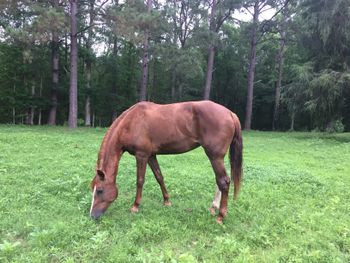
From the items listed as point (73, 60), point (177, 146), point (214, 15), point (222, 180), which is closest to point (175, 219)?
point (222, 180)

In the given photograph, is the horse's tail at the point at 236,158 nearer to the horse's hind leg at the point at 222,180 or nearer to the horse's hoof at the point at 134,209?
the horse's hind leg at the point at 222,180

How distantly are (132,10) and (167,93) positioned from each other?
16.9 meters

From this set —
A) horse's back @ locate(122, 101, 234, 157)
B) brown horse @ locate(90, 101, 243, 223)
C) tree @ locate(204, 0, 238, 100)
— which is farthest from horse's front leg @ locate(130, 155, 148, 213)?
tree @ locate(204, 0, 238, 100)

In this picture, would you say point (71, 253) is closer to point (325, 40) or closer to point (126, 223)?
point (126, 223)

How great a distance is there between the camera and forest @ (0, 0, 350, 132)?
1603 centimetres

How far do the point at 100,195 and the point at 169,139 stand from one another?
1220 millimetres

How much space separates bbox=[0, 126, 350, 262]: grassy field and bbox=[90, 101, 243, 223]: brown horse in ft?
1.35

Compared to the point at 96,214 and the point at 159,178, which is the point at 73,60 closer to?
the point at 159,178

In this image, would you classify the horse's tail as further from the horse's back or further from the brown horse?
the horse's back

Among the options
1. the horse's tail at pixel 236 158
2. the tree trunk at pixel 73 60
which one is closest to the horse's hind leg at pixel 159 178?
the horse's tail at pixel 236 158

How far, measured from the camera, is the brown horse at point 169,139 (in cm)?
457

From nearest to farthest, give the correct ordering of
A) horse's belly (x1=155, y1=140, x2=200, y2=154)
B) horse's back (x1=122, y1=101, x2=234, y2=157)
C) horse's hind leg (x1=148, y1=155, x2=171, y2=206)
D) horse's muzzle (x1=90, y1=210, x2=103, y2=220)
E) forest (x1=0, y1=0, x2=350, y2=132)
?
horse's muzzle (x1=90, y1=210, x2=103, y2=220) < horse's back (x1=122, y1=101, x2=234, y2=157) < horse's belly (x1=155, y1=140, x2=200, y2=154) < horse's hind leg (x1=148, y1=155, x2=171, y2=206) < forest (x1=0, y1=0, x2=350, y2=132)

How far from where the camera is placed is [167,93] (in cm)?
3219

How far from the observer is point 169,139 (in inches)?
191
